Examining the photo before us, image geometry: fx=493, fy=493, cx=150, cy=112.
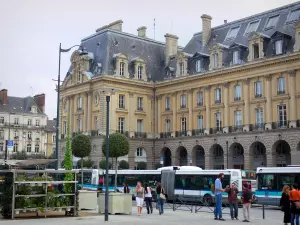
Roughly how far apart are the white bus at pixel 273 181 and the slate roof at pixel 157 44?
2064cm

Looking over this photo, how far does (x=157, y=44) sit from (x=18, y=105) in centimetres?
3639

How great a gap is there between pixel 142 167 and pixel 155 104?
8628 millimetres

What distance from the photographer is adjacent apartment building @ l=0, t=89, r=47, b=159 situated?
88.2 meters

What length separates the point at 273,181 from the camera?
3197 cm

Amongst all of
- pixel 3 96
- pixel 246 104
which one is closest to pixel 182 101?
pixel 246 104

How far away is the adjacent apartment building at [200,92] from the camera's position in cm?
4881

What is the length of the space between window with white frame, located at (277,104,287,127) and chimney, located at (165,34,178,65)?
19812 mm

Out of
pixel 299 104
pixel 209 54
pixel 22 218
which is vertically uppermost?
pixel 209 54

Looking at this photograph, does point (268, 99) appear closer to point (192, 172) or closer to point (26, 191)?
point (192, 172)

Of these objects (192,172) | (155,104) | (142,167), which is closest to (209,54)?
(155,104)

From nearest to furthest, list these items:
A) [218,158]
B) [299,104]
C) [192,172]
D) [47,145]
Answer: [192,172]
[299,104]
[218,158]
[47,145]

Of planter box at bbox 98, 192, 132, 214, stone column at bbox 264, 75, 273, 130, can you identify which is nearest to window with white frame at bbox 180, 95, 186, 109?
stone column at bbox 264, 75, 273, 130

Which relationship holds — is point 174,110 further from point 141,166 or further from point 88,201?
point 88,201

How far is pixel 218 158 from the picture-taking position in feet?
181
